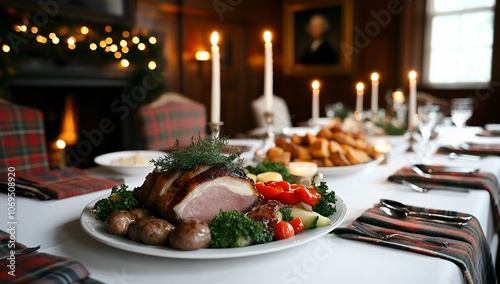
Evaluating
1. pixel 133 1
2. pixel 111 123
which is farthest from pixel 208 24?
pixel 111 123

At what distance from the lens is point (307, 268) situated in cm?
80

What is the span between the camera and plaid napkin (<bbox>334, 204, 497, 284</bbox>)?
86cm

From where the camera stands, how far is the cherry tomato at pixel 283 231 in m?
0.87

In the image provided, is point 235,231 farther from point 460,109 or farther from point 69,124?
point 69,124

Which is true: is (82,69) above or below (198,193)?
above

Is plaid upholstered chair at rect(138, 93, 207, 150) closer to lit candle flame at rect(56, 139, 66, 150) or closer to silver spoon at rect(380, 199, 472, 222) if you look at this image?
silver spoon at rect(380, 199, 472, 222)

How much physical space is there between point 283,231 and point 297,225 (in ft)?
0.19

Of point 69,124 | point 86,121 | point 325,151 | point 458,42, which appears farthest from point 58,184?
point 458,42

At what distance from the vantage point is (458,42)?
5781mm

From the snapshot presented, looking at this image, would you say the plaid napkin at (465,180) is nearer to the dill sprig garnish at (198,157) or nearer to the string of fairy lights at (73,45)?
the dill sprig garnish at (198,157)

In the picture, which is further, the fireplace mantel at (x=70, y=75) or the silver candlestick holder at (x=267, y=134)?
the fireplace mantel at (x=70, y=75)

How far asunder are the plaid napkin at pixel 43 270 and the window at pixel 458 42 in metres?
5.89

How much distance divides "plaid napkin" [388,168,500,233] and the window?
4.65 meters

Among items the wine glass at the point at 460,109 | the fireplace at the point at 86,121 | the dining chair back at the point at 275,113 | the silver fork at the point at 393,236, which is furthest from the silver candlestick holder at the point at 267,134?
the fireplace at the point at 86,121
